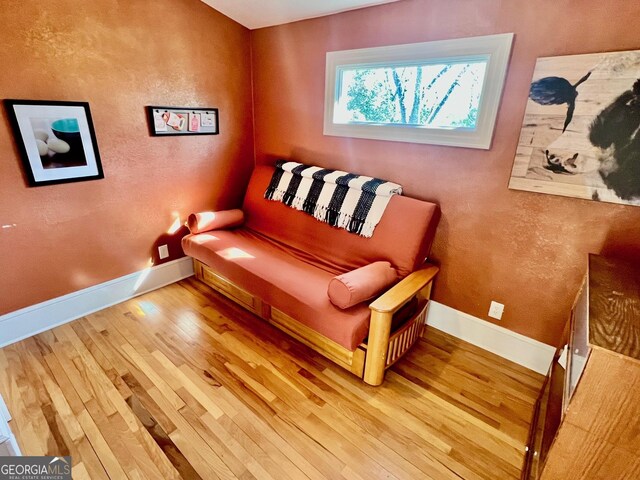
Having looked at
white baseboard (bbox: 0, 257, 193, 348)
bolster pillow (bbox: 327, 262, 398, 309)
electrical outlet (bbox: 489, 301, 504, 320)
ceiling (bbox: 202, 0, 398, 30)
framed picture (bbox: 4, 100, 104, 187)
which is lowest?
white baseboard (bbox: 0, 257, 193, 348)

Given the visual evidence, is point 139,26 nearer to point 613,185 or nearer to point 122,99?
point 122,99

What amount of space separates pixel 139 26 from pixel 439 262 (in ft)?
8.84

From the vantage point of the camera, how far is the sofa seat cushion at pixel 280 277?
5.81ft

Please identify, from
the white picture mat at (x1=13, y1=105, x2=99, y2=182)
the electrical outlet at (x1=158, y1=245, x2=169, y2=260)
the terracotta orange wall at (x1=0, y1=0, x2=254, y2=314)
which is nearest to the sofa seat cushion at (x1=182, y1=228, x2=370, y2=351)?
the electrical outlet at (x1=158, y1=245, x2=169, y2=260)

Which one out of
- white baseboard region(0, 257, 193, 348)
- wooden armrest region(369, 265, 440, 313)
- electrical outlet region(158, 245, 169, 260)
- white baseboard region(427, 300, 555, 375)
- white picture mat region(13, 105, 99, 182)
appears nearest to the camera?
wooden armrest region(369, 265, 440, 313)

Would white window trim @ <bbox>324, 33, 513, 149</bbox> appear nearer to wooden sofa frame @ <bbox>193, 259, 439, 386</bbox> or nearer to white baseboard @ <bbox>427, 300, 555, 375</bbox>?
wooden sofa frame @ <bbox>193, 259, 439, 386</bbox>

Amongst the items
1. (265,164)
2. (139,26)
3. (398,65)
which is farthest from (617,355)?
(139,26)

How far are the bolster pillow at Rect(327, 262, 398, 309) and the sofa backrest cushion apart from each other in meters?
0.20

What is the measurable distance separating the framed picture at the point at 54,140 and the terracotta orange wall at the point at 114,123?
5cm

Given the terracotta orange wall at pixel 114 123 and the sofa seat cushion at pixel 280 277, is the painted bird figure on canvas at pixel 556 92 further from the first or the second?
the terracotta orange wall at pixel 114 123

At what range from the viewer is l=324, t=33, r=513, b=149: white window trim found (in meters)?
1.81

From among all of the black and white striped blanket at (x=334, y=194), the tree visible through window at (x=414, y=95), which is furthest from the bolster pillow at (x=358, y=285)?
the tree visible through window at (x=414, y=95)

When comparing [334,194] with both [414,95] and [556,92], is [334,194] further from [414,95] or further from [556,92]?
[556,92]

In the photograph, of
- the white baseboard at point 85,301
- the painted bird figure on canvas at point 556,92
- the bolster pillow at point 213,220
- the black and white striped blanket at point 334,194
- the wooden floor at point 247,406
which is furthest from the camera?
the bolster pillow at point 213,220
